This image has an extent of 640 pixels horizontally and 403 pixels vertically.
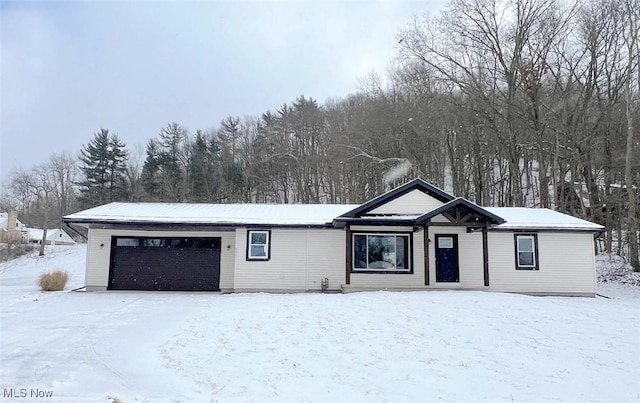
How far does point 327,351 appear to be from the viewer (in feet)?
23.1

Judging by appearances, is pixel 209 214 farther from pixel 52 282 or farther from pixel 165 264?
pixel 52 282

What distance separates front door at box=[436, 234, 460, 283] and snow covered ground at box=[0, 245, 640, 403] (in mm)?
3284

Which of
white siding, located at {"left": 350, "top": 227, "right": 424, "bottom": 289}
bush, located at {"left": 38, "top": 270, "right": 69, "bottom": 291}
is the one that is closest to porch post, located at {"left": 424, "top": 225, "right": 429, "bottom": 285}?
white siding, located at {"left": 350, "top": 227, "right": 424, "bottom": 289}

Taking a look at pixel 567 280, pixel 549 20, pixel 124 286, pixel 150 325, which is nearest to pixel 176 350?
pixel 150 325

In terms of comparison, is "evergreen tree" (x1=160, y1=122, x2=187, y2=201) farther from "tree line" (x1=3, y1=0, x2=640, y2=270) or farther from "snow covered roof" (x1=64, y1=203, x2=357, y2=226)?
"snow covered roof" (x1=64, y1=203, x2=357, y2=226)

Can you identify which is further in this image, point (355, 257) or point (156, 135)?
point (156, 135)

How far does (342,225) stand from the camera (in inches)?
584

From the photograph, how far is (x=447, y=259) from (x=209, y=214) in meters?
8.55

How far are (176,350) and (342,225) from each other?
8482 millimetres

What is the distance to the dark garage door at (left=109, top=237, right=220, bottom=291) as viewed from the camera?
15.7 metres

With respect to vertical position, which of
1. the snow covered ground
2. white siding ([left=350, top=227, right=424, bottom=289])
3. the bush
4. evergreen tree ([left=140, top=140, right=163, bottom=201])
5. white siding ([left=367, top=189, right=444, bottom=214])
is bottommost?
the snow covered ground

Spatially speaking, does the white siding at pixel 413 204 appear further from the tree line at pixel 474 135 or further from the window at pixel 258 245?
the tree line at pixel 474 135

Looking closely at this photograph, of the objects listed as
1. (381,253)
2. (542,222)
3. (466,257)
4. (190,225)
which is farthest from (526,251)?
(190,225)

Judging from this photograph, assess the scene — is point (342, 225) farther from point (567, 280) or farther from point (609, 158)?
point (609, 158)
